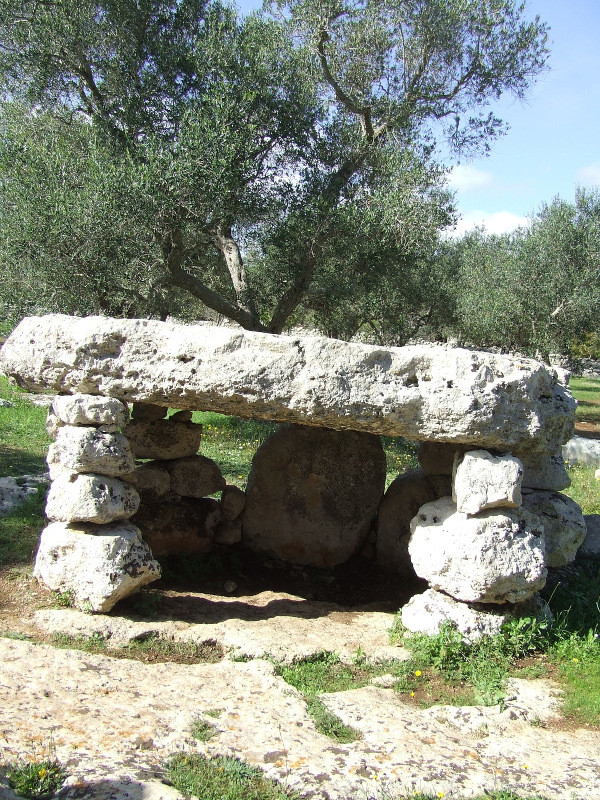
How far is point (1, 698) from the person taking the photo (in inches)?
163

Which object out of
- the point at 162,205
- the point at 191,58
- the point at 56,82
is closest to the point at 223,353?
the point at 162,205

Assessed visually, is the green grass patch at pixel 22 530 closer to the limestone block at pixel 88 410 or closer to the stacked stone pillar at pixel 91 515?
the stacked stone pillar at pixel 91 515

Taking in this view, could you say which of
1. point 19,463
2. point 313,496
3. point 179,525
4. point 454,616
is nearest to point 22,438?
point 19,463

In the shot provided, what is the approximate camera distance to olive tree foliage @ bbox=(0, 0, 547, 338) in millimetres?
10828

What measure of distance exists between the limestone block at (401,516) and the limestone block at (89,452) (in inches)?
130

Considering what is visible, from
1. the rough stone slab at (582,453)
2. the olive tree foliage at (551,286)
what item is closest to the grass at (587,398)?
the olive tree foliage at (551,286)

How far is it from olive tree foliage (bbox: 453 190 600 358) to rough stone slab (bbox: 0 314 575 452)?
14219 mm

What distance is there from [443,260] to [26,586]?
1951 cm

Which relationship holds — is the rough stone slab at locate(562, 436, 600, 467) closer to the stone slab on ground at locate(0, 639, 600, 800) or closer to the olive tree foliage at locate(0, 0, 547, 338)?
the olive tree foliage at locate(0, 0, 547, 338)

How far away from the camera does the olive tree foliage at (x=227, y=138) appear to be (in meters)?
10.8

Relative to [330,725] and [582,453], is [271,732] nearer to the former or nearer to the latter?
[330,725]

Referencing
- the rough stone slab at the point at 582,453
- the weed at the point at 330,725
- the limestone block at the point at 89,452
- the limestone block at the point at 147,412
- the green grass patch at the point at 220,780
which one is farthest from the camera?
the rough stone slab at the point at 582,453

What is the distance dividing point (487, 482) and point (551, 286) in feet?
48.5

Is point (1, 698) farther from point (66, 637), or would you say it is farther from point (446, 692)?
point (446, 692)
